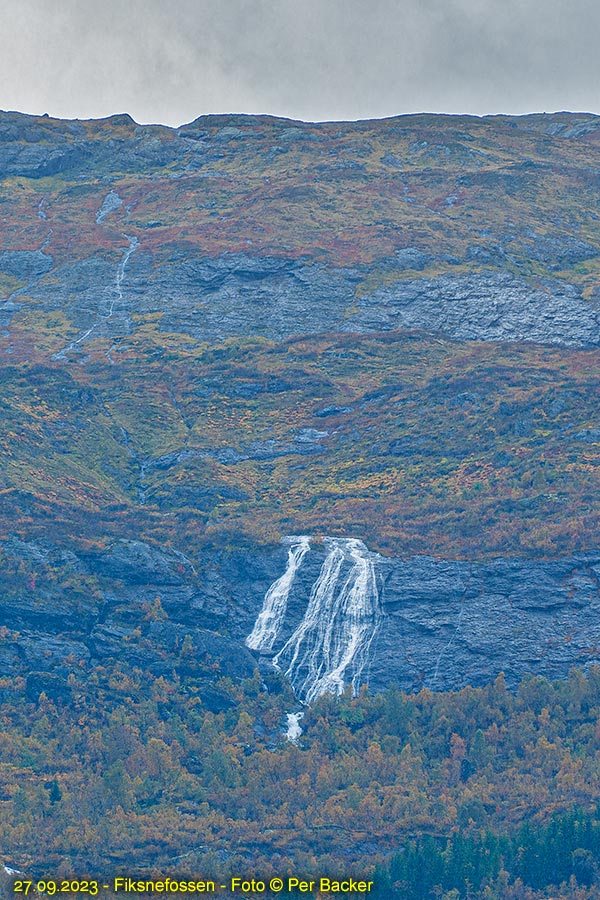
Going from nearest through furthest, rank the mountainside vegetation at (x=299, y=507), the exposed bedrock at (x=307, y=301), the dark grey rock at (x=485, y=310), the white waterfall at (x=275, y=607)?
the mountainside vegetation at (x=299, y=507)
the white waterfall at (x=275, y=607)
the dark grey rock at (x=485, y=310)
the exposed bedrock at (x=307, y=301)

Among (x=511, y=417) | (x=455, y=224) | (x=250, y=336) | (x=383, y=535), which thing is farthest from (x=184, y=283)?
(x=383, y=535)

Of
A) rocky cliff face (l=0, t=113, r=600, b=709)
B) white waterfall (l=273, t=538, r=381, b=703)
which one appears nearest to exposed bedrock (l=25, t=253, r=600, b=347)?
rocky cliff face (l=0, t=113, r=600, b=709)

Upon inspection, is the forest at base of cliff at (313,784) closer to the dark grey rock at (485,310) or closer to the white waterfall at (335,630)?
the white waterfall at (335,630)

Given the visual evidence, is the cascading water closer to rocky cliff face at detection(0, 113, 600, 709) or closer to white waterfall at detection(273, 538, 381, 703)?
white waterfall at detection(273, 538, 381, 703)

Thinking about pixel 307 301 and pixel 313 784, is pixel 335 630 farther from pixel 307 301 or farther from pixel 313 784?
pixel 307 301

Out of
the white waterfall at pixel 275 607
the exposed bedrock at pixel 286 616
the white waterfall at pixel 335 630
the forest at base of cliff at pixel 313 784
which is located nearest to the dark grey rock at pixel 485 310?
the white waterfall at pixel 275 607

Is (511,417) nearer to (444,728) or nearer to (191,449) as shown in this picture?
(191,449)
